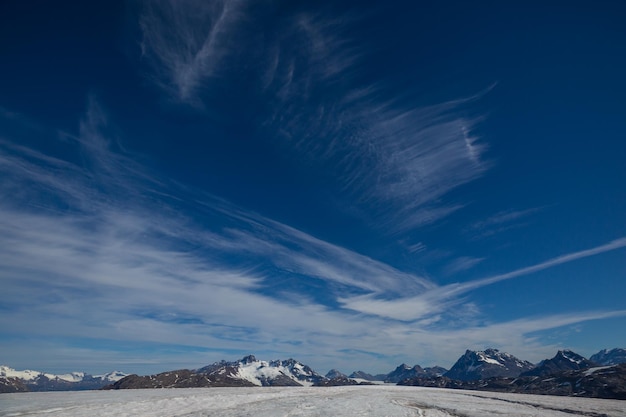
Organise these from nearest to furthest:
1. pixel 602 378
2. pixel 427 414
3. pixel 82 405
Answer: pixel 427 414, pixel 82 405, pixel 602 378

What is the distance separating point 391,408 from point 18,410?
23295mm

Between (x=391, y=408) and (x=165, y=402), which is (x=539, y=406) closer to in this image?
(x=391, y=408)

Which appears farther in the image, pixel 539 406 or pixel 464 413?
pixel 539 406

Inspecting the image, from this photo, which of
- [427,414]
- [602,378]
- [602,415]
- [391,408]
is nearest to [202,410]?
[391,408]

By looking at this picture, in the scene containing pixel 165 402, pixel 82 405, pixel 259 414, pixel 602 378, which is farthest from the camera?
pixel 602 378

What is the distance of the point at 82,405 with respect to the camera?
69.5 feet

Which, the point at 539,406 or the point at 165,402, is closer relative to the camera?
the point at 165,402

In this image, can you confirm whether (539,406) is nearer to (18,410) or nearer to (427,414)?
(427,414)

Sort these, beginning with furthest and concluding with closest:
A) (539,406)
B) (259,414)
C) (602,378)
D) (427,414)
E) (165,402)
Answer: (602,378) < (539,406) < (165,402) < (427,414) < (259,414)

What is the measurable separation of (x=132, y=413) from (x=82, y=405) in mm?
5026

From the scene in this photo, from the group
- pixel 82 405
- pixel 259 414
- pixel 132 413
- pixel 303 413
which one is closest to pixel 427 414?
pixel 303 413

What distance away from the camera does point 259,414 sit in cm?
1858

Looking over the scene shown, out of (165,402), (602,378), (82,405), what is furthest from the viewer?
(602,378)

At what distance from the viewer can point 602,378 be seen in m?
193
